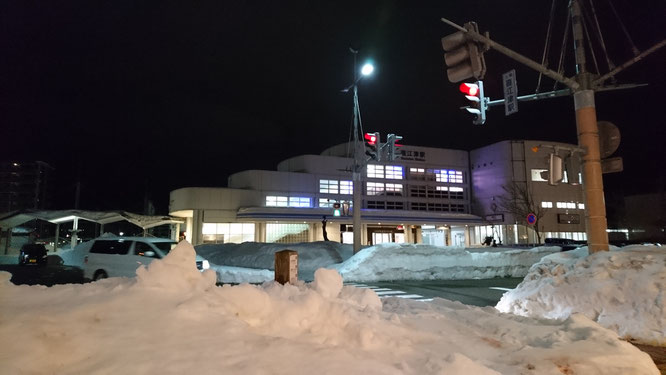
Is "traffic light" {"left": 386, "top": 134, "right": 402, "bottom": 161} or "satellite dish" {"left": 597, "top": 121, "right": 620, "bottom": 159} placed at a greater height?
"traffic light" {"left": 386, "top": 134, "right": 402, "bottom": 161}

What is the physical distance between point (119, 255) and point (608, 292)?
547 inches

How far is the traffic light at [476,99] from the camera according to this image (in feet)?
31.6

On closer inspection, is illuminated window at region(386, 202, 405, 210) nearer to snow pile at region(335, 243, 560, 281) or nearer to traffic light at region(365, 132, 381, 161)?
snow pile at region(335, 243, 560, 281)

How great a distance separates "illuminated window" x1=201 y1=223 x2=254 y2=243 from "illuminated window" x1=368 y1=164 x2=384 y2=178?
1749 centimetres

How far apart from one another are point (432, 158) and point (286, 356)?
53729 millimetres

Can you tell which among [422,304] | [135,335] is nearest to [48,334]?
[135,335]

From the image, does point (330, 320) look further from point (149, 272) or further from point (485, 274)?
point (485, 274)

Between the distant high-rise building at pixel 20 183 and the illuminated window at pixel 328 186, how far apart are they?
65554 millimetres

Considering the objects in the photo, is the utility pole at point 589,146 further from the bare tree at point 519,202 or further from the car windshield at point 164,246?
the bare tree at point 519,202

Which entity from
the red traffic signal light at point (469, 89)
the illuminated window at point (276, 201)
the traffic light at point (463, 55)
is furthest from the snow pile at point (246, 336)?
the illuminated window at point (276, 201)

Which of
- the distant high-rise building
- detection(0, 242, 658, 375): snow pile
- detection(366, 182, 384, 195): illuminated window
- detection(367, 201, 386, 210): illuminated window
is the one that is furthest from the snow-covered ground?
the distant high-rise building

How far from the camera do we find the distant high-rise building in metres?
78.8

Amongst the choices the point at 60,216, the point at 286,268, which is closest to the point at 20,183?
the point at 60,216

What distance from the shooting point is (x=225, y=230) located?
41594mm
